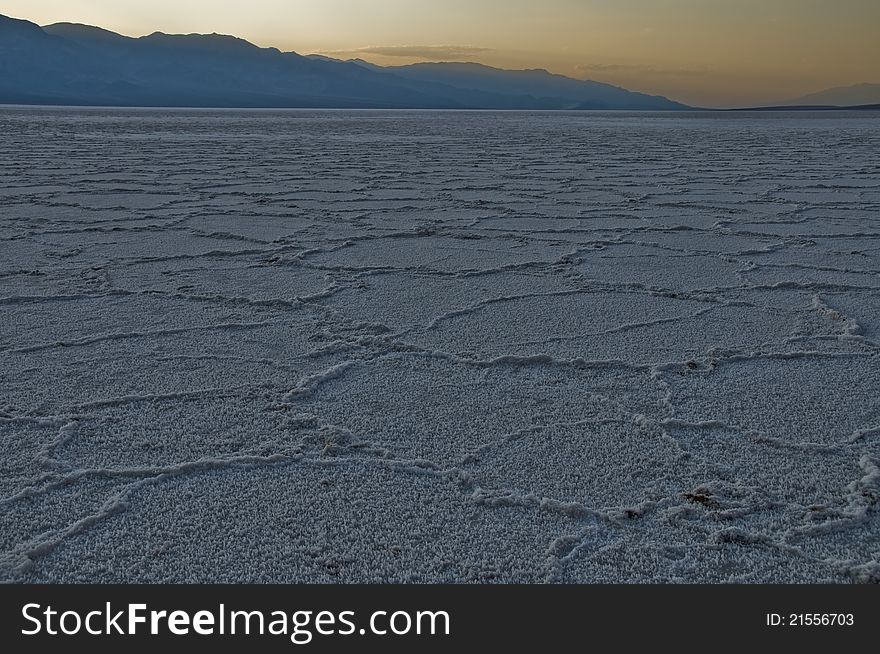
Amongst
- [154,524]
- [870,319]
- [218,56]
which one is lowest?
[154,524]

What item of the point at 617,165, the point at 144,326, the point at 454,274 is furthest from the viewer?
the point at 617,165

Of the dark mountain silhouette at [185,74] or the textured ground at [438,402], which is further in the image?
the dark mountain silhouette at [185,74]

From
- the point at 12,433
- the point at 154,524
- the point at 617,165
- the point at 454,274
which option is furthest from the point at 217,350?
the point at 617,165

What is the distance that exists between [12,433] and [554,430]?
3.49 feet

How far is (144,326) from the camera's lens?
7.66 feet

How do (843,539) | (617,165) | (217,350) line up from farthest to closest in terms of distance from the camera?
1. (617,165)
2. (217,350)
3. (843,539)

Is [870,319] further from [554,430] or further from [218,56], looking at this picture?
[218,56]

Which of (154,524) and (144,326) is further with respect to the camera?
(144,326)

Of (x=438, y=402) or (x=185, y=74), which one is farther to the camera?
(x=185, y=74)

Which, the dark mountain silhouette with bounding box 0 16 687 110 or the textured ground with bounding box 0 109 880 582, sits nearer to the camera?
the textured ground with bounding box 0 109 880 582

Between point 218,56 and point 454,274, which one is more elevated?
point 218,56

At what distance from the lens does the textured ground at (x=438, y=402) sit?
1.24m

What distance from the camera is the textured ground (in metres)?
1.24

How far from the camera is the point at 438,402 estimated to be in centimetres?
180
